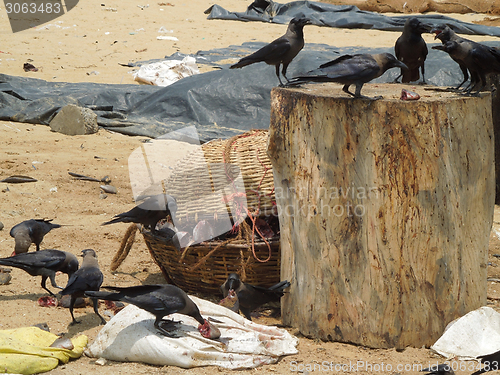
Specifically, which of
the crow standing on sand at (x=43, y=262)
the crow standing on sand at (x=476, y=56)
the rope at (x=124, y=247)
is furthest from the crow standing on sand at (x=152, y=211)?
the crow standing on sand at (x=476, y=56)

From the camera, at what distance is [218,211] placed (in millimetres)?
3947

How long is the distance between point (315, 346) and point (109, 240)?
2503 millimetres

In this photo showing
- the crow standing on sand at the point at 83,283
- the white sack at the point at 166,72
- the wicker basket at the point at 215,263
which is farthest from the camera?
the white sack at the point at 166,72

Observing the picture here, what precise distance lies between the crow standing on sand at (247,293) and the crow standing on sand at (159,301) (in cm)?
38

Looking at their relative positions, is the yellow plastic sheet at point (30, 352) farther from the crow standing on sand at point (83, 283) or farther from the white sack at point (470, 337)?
the white sack at point (470, 337)

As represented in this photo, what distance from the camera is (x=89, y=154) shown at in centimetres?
723

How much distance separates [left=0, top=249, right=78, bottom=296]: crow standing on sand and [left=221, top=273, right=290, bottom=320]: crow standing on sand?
114cm

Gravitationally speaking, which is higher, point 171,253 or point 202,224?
point 202,224

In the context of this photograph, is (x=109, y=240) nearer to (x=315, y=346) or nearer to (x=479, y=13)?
(x=315, y=346)

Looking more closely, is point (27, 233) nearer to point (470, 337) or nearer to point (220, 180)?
point (220, 180)

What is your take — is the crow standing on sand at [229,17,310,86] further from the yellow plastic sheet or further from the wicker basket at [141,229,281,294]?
the yellow plastic sheet

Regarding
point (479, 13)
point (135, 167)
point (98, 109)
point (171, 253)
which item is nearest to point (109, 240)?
point (171, 253)

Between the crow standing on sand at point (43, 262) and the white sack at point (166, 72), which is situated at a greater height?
the white sack at point (166, 72)

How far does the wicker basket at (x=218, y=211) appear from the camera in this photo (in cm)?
384
